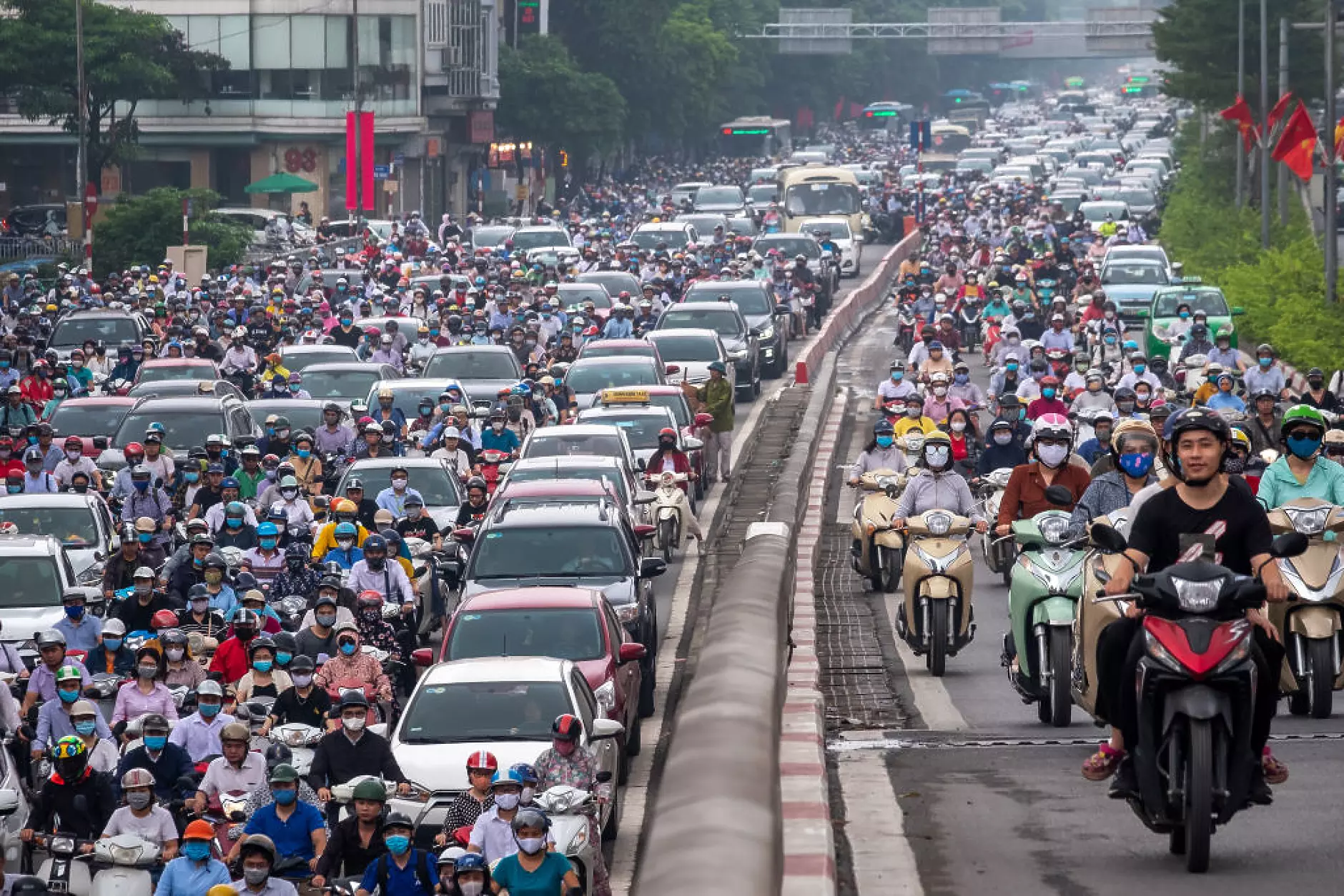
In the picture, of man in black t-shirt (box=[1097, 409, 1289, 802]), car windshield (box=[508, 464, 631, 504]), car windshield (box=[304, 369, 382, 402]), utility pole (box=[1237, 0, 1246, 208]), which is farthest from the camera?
utility pole (box=[1237, 0, 1246, 208])

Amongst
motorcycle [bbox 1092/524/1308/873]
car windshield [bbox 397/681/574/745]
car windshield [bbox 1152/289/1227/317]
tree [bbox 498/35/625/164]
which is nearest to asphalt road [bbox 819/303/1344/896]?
motorcycle [bbox 1092/524/1308/873]

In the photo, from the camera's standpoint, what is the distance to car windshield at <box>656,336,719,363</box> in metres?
38.8

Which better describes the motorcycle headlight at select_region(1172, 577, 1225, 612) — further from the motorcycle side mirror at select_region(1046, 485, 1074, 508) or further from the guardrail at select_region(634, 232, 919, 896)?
the motorcycle side mirror at select_region(1046, 485, 1074, 508)

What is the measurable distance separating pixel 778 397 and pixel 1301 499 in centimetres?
2623

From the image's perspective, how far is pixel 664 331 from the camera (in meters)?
39.6

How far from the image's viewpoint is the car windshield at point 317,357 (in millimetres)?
36531

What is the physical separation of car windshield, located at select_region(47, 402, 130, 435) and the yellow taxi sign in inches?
207

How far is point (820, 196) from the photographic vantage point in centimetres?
7012

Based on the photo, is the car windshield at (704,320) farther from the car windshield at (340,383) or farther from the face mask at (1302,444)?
the face mask at (1302,444)

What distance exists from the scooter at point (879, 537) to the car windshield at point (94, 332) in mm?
17717

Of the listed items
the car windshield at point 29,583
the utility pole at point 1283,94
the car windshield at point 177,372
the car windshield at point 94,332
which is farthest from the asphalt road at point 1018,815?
the utility pole at point 1283,94

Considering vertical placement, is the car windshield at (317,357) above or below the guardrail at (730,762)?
below

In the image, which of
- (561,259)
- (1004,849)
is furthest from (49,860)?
(561,259)

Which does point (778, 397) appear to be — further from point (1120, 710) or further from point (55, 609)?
point (1120, 710)
